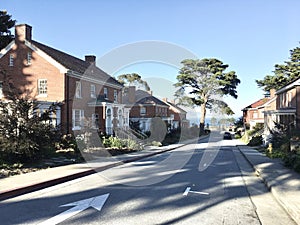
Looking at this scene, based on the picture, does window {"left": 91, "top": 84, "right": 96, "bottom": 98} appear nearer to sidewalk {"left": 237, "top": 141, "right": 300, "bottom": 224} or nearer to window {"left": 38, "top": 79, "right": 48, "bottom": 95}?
window {"left": 38, "top": 79, "right": 48, "bottom": 95}

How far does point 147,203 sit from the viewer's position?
7.86 m

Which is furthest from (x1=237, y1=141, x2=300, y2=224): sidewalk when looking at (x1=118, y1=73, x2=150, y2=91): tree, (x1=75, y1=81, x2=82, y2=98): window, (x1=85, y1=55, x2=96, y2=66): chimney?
(x1=118, y1=73, x2=150, y2=91): tree

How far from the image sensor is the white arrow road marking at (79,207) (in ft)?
21.0

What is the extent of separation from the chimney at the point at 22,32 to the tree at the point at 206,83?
37.3 metres

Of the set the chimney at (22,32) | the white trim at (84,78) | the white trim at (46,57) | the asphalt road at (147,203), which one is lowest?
the asphalt road at (147,203)

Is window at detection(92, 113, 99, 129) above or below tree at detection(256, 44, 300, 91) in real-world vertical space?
below

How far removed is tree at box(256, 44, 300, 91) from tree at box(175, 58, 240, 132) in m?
6.47

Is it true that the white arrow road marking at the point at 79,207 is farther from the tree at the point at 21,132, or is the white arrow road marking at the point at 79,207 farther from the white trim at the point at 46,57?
the white trim at the point at 46,57

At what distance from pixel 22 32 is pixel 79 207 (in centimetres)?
2502

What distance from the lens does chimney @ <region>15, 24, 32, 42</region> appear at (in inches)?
1108

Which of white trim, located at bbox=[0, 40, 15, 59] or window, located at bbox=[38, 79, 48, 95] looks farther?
white trim, located at bbox=[0, 40, 15, 59]

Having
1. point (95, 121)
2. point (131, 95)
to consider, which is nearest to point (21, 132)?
point (95, 121)

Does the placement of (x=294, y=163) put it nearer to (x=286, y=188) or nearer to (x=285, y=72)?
(x=286, y=188)

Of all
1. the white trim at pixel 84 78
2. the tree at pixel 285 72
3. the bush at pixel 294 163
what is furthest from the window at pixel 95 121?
the tree at pixel 285 72
